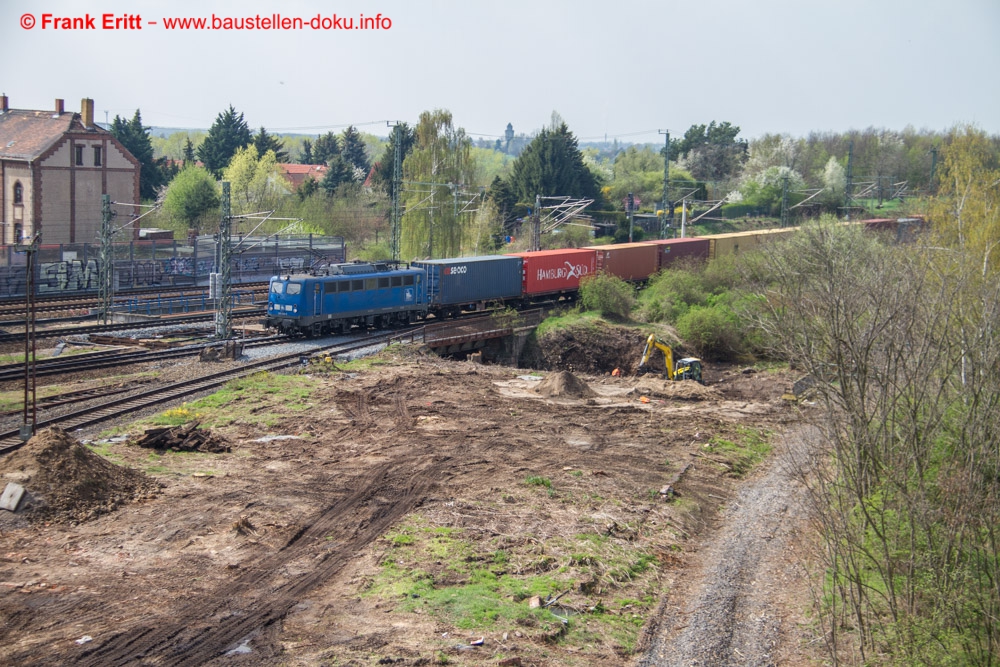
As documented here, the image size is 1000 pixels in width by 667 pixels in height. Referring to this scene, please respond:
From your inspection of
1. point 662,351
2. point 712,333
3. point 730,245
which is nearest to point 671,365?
point 662,351

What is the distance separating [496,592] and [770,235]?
45029mm

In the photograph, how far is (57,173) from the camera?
203ft

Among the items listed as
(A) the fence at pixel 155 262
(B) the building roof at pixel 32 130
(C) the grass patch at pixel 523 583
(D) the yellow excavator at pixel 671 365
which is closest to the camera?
(C) the grass patch at pixel 523 583

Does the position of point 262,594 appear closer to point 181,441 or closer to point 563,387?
point 181,441

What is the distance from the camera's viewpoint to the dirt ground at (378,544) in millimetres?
13203

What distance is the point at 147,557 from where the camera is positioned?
15.7 m

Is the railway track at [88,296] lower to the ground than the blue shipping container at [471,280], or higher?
lower

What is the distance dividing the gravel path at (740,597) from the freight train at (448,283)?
70.8ft

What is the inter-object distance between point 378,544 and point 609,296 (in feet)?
97.4

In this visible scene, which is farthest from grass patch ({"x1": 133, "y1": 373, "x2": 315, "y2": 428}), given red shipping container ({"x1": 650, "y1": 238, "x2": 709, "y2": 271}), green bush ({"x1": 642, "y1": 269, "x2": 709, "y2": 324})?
red shipping container ({"x1": 650, "y1": 238, "x2": 709, "y2": 271})

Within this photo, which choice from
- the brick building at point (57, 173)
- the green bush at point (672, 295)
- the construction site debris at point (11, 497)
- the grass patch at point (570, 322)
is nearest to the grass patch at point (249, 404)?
the construction site debris at point (11, 497)

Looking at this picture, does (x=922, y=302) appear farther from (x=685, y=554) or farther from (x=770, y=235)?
(x=770, y=235)

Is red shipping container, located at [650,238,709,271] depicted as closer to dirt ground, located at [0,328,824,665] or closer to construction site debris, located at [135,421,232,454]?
dirt ground, located at [0,328,824,665]

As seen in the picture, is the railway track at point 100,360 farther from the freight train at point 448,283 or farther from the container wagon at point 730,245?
the container wagon at point 730,245
